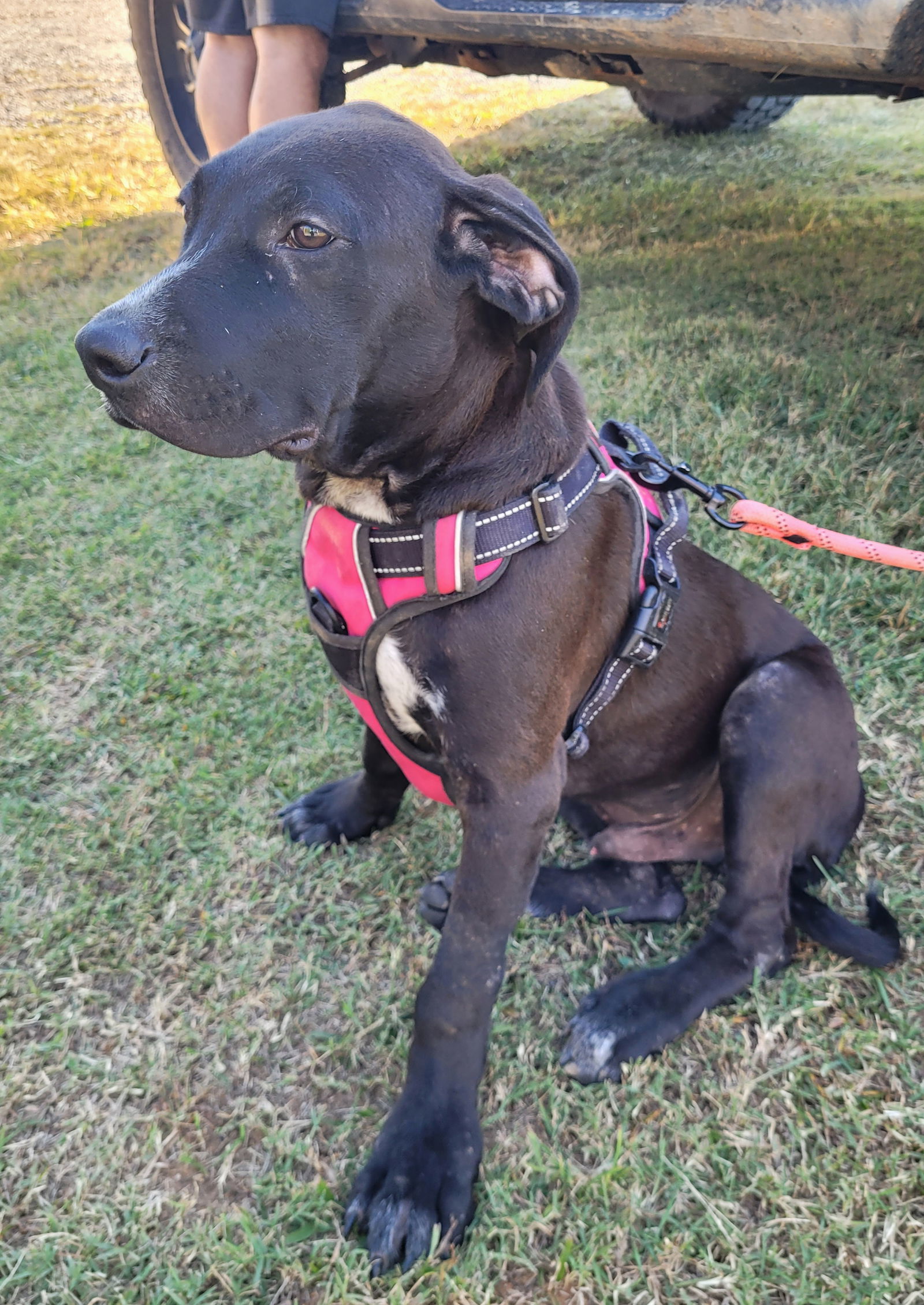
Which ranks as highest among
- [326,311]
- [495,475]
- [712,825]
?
[326,311]

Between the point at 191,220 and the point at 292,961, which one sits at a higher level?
the point at 191,220

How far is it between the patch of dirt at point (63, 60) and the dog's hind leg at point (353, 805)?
7700mm

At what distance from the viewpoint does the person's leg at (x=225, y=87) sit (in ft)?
14.6

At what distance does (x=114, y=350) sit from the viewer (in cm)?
131

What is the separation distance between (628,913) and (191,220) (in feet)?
5.57

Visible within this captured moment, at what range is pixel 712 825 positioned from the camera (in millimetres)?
2176

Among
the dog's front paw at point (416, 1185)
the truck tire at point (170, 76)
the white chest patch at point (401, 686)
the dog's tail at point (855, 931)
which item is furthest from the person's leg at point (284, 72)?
the dog's front paw at point (416, 1185)

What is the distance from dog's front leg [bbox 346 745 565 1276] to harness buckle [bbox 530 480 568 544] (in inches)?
17.1

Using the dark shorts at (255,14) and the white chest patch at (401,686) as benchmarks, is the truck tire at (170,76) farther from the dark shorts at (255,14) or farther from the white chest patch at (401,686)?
the white chest patch at (401,686)

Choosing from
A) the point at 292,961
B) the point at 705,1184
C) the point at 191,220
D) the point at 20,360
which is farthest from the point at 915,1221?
the point at 20,360

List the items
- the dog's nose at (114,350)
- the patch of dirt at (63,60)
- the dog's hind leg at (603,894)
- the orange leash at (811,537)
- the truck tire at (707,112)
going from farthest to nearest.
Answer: the patch of dirt at (63,60)
the truck tire at (707,112)
the dog's hind leg at (603,894)
the orange leash at (811,537)
the dog's nose at (114,350)

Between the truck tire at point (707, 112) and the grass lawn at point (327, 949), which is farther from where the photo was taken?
the truck tire at point (707, 112)

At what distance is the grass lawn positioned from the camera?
158cm

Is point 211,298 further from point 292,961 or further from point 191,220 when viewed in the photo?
point 292,961
